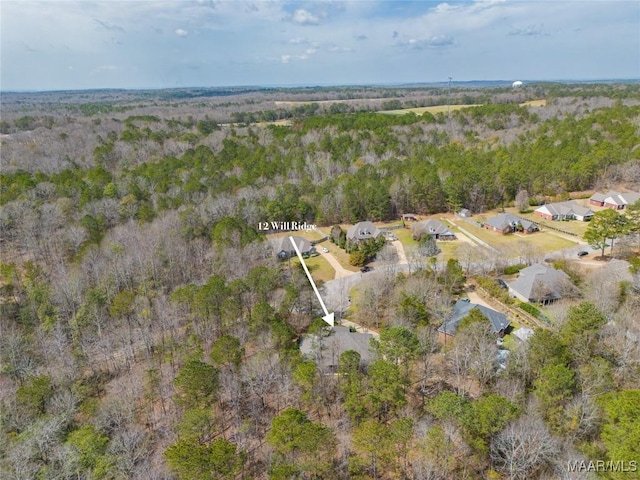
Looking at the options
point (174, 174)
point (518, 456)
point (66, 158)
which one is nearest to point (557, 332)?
point (518, 456)

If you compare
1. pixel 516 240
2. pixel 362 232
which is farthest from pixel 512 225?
pixel 362 232

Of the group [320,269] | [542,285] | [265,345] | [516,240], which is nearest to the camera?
[265,345]

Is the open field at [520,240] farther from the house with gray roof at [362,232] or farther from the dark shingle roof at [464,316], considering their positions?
the dark shingle roof at [464,316]

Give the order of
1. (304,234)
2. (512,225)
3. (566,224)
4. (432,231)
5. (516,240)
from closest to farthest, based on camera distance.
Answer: (516,240) < (432,231) < (512,225) < (566,224) < (304,234)

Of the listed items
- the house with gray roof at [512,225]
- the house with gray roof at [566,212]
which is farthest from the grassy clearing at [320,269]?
the house with gray roof at [566,212]

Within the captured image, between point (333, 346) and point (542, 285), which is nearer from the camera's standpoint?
point (333, 346)

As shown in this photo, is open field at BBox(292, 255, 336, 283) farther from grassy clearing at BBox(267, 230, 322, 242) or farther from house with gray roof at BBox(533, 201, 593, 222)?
house with gray roof at BBox(533, 201, 593, 222)

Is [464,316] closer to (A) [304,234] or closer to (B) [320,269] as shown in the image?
(B) [320,269]
